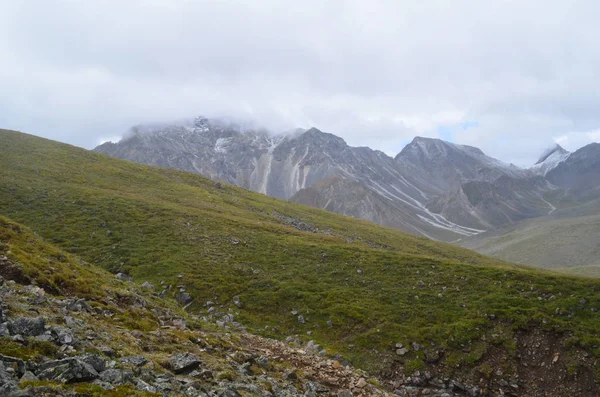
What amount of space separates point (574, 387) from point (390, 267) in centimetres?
1938

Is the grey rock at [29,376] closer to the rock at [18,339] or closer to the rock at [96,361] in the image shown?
the rock at [96,361]

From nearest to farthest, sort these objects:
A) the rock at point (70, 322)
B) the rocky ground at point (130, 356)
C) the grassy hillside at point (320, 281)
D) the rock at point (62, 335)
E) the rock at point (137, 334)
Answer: the rocky ground at point (130, 356) → the rock at point (62, 335) → the rock at point (70, 322) → the rock at point (137, 334) → the grassy hillside at point (320, 281)

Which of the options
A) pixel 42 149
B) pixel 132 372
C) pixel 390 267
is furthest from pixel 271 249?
pixel 42 149

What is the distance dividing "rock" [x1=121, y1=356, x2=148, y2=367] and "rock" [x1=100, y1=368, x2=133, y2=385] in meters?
1.02

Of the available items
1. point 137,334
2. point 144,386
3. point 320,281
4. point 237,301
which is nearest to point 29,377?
point 144,386

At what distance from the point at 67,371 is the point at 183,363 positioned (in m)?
4.09

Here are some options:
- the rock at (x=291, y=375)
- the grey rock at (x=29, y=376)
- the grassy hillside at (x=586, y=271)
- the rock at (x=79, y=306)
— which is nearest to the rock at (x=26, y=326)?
the grey rock at (x=29, y=376)

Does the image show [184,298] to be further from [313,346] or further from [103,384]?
[103,384]

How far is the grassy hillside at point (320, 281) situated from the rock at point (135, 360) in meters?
15.3

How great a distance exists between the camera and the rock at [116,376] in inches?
374

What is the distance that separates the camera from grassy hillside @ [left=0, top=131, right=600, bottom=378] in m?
26.2

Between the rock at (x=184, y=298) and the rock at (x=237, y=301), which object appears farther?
the rock at (x=237, y=301)

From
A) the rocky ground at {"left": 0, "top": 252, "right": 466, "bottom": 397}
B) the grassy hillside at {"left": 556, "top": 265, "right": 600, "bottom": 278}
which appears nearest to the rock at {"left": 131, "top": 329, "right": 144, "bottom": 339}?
the rocky ground at {"left": 0, "top": 252, "right": 466, "bottom": 397}

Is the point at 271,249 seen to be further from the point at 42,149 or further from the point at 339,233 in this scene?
the point at 42,149
